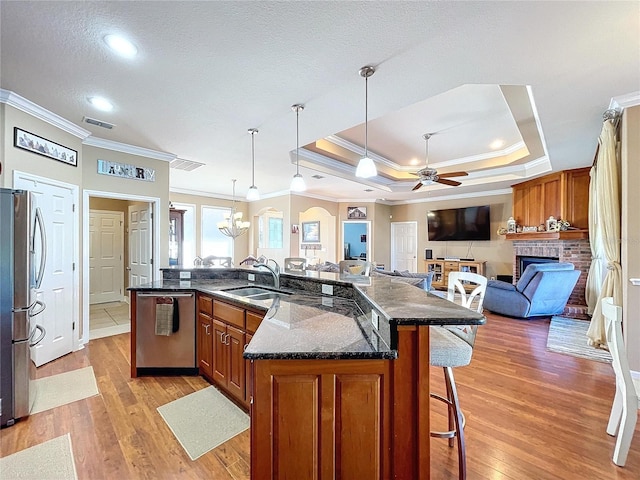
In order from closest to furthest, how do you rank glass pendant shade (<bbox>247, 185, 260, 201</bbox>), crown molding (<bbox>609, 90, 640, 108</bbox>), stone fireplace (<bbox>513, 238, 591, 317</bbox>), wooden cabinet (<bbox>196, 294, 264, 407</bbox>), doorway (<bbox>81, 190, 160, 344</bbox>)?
wooden cabinet (<bbox>196, 294, 264, 407</bbox>), crown molding (<bbox>609, 90, 640, 108</bbox>), glass pendant shade (<bbox>247, 185, 260, 201</bbox>), doorway (<bbox>81, 190, 160, 344</bbox>), stone fireplace (<bbox>513, 238, 591, 317</bbox>)

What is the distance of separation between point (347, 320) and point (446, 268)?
22.9ft

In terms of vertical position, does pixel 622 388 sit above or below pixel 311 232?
below

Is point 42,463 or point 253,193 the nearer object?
point 42,463

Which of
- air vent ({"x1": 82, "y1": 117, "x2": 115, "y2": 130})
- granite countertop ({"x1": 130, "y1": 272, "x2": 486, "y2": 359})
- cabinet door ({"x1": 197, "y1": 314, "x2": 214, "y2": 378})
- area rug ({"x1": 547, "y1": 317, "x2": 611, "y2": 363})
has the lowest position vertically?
area rug ({"x1": 547, "y1": 317, "x2": 611, "y2": 363})

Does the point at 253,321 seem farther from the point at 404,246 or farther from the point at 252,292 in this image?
the point at 404,246

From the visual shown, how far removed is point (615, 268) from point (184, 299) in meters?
4.50

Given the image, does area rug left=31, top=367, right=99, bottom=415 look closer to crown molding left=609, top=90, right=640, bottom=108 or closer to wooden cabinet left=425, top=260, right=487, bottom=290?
crown molding left=609, top=90, right=640, bottom=108

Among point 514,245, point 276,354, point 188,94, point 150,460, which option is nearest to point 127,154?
point 188,94

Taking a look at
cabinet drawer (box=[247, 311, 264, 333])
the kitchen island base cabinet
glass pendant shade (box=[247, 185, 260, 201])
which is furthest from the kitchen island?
glass pendant shade (box=[247, 185, 260, 201])

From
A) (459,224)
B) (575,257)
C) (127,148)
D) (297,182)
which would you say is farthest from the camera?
(459,224)

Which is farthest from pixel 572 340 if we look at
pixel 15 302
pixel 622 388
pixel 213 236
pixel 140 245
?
pixel 213 236

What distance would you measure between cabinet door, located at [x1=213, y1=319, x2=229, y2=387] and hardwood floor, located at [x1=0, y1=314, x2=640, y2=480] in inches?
11.7

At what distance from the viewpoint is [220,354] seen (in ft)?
8.30

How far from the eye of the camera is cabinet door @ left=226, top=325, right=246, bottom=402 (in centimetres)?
226
